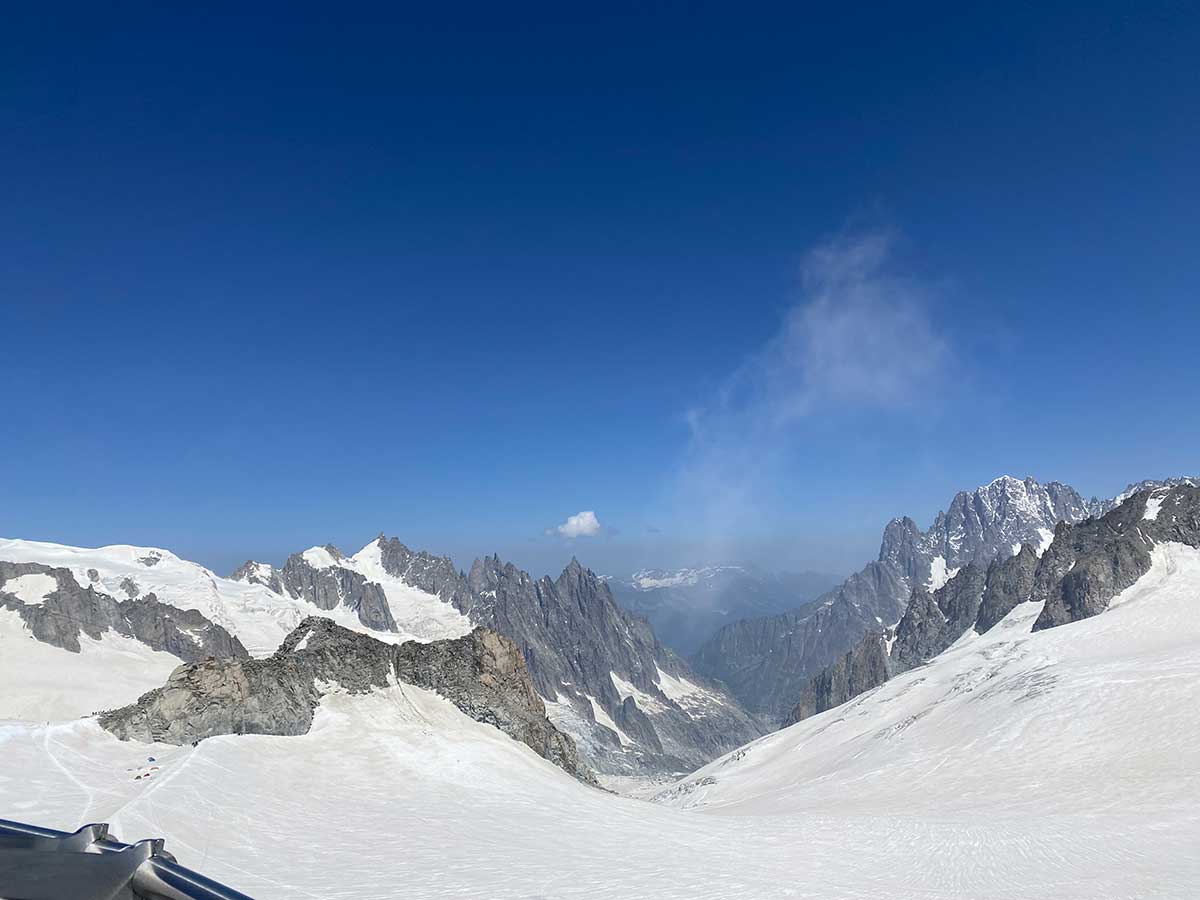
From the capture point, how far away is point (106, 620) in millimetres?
170750

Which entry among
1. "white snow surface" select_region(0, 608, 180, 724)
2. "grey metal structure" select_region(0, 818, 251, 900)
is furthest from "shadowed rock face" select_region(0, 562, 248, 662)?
"grey metal structure" select_region(0, 818, 251, 900)

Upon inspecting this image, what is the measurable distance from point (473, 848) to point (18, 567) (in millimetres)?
207647

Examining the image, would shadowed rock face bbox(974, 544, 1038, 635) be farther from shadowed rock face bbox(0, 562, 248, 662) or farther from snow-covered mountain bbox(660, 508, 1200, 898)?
shadowed rock face bbox(0, 562, 248, 662)

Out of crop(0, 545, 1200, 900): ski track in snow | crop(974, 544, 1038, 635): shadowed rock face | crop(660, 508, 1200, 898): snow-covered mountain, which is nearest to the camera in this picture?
crop(0, 545, 1200, 900): ski track in snow

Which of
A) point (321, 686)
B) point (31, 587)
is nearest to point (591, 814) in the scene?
point (321, 686)

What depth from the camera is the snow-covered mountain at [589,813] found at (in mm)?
17125

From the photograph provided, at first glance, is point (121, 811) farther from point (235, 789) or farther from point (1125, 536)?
point (1125, 536)

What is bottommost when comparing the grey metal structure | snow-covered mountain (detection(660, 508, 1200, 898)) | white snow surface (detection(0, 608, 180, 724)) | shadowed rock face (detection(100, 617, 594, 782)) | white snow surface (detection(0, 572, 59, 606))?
snow-covered mountain (detection(660, 508, 1200, 898))

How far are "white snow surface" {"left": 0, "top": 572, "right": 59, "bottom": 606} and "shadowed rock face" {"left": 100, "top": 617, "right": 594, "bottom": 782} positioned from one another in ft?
542

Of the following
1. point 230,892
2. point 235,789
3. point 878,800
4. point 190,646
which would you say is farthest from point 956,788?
point 190,646

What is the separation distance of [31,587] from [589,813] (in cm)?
19677

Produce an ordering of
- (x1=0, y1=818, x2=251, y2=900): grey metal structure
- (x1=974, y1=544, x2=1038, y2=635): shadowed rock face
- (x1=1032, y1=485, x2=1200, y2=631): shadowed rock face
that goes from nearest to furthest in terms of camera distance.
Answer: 1. (x1=0, y1=818, x2=251, y2=900): grey metal structure
2. (x1=1032, y1=485, x2=1200, y2=631): shadowed rock face
3. (x1=974, y1=544, x2=1038, y2=635): shadowed rock face

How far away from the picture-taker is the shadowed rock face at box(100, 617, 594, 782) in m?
30.9

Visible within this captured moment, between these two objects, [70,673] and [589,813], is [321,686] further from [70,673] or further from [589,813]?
[70,673]
